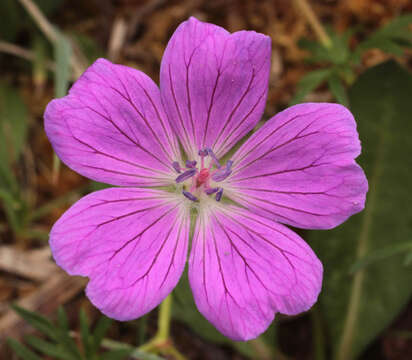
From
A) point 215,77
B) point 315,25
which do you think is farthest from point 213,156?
point 315,25

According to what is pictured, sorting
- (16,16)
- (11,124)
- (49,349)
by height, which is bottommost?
(49,349)

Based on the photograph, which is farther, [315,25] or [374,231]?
[315,25]

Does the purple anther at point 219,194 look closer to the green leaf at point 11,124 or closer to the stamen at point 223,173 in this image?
the stamen at point 223,173

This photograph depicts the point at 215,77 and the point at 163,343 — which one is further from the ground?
the point at 215,77

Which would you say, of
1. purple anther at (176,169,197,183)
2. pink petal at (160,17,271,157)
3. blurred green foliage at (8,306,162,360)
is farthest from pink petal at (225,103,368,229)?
blurred green foliage at (8,306,162,360)

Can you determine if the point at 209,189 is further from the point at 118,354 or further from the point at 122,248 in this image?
the point at 118,354

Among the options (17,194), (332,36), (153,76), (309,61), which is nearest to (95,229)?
(17,194)

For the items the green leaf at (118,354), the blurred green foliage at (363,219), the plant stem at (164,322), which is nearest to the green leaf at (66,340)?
the green leaf at (118,354)

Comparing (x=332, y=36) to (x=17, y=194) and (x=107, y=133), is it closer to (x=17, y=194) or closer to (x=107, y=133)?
(x=107, y=133)
